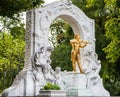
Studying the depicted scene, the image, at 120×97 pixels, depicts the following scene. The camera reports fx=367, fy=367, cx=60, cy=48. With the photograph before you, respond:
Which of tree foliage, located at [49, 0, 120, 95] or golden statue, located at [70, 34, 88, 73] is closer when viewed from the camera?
golden statue, located at [70, 34, 88, 73]

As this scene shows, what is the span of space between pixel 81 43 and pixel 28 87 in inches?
152

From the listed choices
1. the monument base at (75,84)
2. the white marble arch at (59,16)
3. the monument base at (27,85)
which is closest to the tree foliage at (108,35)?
the white marble arch at (59,16)

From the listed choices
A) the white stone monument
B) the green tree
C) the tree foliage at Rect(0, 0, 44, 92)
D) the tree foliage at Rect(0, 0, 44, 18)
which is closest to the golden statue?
the white stone monument

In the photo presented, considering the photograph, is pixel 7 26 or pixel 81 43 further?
pixel 7 26

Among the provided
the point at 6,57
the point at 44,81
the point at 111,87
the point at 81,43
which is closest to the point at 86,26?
the point at 81,43

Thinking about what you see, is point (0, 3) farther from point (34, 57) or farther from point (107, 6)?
point (107, 6)

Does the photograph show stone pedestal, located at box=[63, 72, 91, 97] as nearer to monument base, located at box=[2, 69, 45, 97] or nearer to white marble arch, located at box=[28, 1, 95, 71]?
white marble arch, located at box=[28, 1, 95, 71]

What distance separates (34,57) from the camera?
18219 millimetres

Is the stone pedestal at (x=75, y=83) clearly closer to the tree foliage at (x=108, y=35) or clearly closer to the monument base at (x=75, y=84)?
the monument base at (x=75, y=84)

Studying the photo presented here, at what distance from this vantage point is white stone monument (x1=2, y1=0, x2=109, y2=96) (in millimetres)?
18016

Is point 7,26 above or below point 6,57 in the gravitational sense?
above

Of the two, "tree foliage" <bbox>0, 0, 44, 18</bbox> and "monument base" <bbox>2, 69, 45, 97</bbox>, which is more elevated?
"tree foliage" <bbox>0, 0, 44, 18</bbox>

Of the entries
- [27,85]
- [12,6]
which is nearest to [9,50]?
[12,6]

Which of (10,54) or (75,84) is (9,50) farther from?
(75,84)
